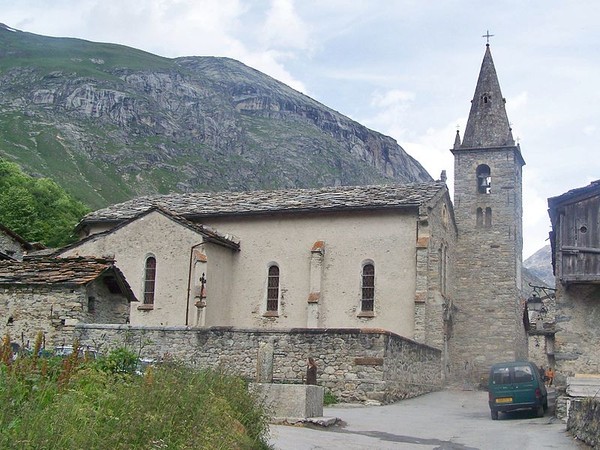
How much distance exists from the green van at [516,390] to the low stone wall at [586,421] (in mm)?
4468

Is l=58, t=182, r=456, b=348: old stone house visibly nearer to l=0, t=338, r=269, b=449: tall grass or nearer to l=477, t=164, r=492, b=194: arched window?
l=477, t=164, r=492, b=194: arched window

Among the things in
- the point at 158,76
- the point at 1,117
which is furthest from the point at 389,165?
the point at 1,117

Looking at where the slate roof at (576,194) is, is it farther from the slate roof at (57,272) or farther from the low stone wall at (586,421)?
the slate roof at (57,272)

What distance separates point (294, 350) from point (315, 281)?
37.6 feet

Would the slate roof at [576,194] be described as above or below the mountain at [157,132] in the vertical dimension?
below

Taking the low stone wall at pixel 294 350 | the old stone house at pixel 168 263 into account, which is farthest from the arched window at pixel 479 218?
the low stone wall at pixel 294 350

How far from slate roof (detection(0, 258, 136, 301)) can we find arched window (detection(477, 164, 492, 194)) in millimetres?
26128

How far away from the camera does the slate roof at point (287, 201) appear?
1345 inches

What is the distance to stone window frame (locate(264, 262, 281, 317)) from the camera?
35031 millimetres

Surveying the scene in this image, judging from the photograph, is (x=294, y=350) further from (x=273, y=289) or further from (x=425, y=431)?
(x=273, y=289)

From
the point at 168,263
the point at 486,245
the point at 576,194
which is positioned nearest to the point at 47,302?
the point at 168,263

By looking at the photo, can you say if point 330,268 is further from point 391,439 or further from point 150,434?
point 150,434

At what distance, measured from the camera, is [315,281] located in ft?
112

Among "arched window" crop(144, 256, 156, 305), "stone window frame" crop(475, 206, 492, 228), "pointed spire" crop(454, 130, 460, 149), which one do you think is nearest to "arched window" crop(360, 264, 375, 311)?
"arched window" crop(144, 256, 156, 305)
